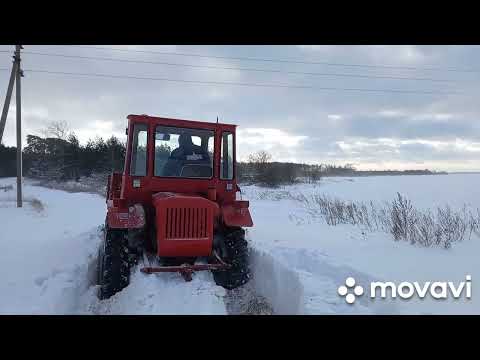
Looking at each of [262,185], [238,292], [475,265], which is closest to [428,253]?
[475,265]

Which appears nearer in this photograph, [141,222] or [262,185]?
[141,222]

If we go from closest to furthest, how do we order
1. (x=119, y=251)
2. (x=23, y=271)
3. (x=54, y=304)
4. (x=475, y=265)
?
(x=54, y=304)
(x=119, y=251)
(x=475, y=265)
(x=23, y=271)

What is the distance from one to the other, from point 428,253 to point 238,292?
3.11 m

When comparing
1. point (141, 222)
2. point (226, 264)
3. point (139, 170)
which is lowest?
point (226, 264)

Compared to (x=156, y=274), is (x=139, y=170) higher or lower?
higher

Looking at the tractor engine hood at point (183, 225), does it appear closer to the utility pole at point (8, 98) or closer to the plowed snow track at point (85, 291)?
the plowed snow track at point (85, 291)

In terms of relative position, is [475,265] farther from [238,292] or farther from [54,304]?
[54,304]

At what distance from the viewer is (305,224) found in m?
9.66

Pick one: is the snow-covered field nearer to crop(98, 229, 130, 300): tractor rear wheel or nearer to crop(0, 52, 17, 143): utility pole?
crop(98, 229, 130, 300): tractor rear wheel

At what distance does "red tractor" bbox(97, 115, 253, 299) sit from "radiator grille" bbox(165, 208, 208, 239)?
0.01 m

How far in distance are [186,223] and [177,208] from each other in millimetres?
228

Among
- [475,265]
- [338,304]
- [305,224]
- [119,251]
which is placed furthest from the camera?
[305,224]

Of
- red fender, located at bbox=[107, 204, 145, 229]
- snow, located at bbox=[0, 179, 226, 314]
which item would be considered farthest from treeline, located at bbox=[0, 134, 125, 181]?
red fender, located at bbox=[107, 204, 145, 229]

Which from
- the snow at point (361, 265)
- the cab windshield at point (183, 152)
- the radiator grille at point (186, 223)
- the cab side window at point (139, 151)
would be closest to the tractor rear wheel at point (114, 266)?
the radiator grille at point (186, 223)
